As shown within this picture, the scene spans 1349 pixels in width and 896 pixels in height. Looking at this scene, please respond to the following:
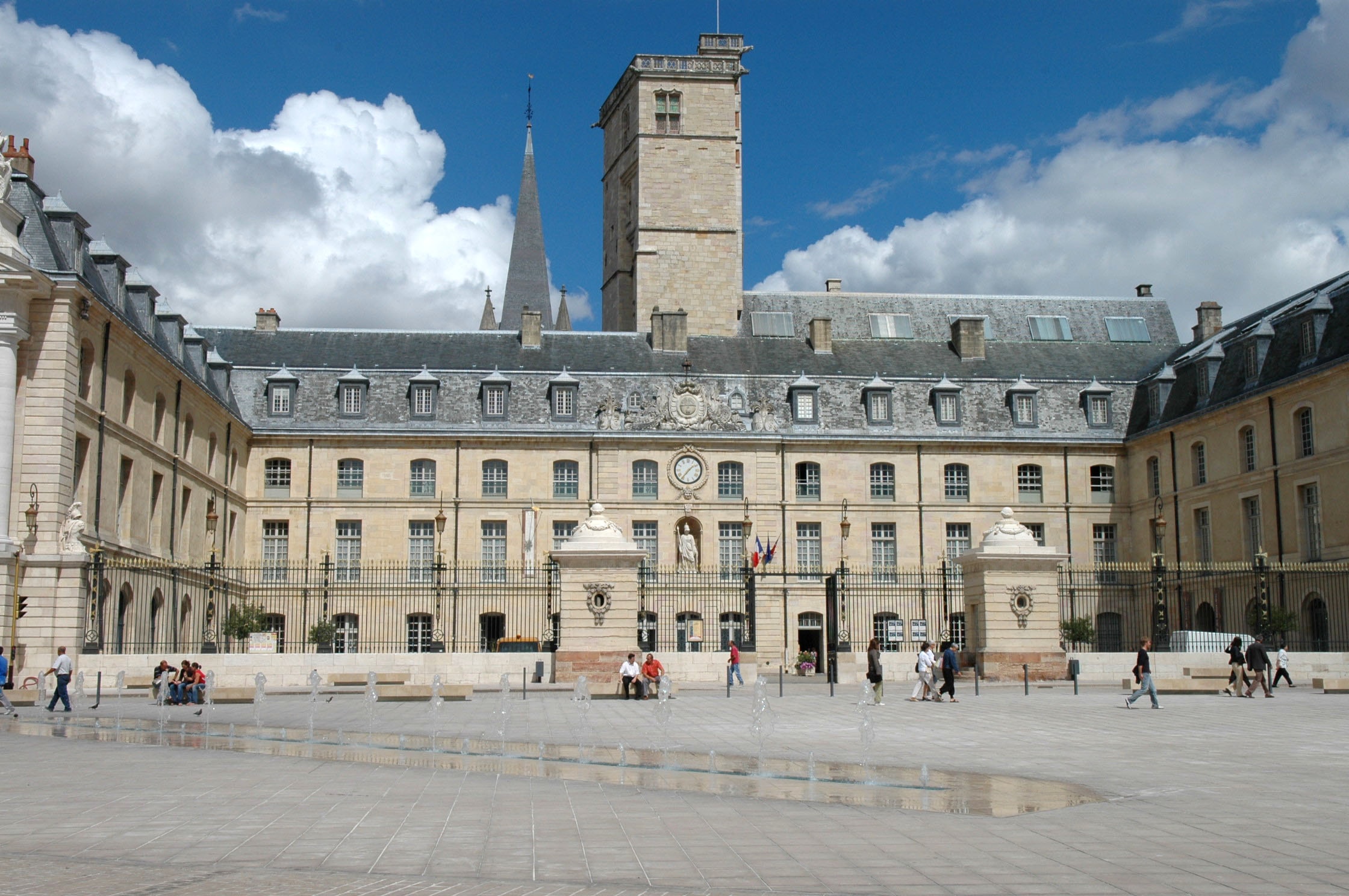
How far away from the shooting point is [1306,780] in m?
13.1

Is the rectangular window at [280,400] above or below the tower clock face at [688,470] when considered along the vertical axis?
above

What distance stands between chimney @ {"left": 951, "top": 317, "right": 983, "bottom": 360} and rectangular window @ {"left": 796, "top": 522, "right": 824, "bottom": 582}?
9960 millimetres

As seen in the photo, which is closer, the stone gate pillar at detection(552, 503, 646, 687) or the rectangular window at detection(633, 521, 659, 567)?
the stone gate pillar at detection(552, 503, 646, 687)

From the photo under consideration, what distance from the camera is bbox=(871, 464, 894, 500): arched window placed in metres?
48.0

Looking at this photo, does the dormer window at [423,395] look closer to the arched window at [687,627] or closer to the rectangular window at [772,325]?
the arched window at [687,627]

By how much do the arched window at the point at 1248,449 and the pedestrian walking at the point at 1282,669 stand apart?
1294 centimetres

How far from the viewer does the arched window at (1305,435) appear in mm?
38000

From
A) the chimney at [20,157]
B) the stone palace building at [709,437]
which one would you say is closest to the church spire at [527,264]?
the stone palace building at [709,437]

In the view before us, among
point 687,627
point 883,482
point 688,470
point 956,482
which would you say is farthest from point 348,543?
point 956,482

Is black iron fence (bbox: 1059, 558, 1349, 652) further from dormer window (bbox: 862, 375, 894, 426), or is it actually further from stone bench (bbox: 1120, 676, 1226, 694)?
dormer window (bbox: 862, 375, 894, 426)

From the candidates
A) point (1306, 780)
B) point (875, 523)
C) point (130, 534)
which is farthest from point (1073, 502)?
point (1306, 780)

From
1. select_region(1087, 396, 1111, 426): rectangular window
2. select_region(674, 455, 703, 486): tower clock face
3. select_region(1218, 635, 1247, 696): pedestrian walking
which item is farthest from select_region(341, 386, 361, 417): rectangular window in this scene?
select_region(1218, 635, 1247, 696): pedestrian walking

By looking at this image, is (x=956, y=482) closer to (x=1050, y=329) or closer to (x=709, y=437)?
(x=709, y=437)

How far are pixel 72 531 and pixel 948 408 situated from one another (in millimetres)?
29824
